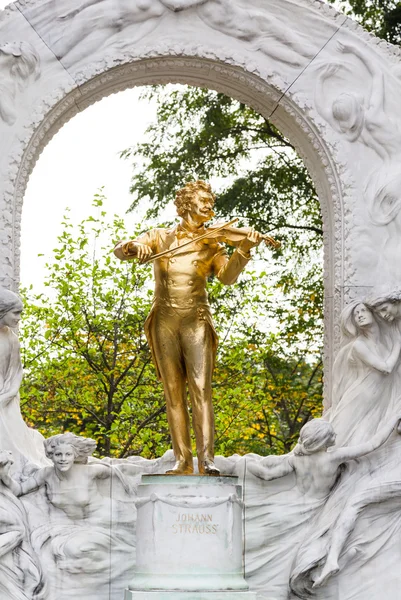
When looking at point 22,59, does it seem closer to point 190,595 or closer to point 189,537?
point 189,537

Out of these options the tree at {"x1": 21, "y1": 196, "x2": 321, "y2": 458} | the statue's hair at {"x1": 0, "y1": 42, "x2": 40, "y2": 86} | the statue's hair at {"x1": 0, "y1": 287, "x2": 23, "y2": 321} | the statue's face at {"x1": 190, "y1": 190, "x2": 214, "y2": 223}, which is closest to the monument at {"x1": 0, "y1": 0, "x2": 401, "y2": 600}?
the statue's hair at {"x1": 0, "y1": 42, "x2": 40, "y2": 86}

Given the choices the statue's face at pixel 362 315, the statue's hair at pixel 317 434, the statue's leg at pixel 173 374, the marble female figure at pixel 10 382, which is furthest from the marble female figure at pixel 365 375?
the marble female figure at pixel 10 382

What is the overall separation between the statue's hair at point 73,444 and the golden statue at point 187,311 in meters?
0.66

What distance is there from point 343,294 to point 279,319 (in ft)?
25.6

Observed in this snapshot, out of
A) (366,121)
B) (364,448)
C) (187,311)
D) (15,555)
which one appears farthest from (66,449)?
(366,121)

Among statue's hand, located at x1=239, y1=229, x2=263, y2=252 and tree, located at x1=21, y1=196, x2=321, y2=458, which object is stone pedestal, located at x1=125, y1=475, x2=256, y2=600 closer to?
statue's hand, located at x1=239, y1=229, x2=263, y2=252

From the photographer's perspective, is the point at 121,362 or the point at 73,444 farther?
the point at 121,362

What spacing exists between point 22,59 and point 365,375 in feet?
12.3

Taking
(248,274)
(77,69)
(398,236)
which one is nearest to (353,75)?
(398,236)

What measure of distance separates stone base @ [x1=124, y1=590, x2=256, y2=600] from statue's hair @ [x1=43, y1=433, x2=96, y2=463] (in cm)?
122

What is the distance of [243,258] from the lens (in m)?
9.35

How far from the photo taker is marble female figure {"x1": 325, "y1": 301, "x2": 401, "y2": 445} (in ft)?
32.0

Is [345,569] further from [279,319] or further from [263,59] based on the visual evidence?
[279,319]

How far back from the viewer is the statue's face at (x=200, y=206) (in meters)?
9.69
